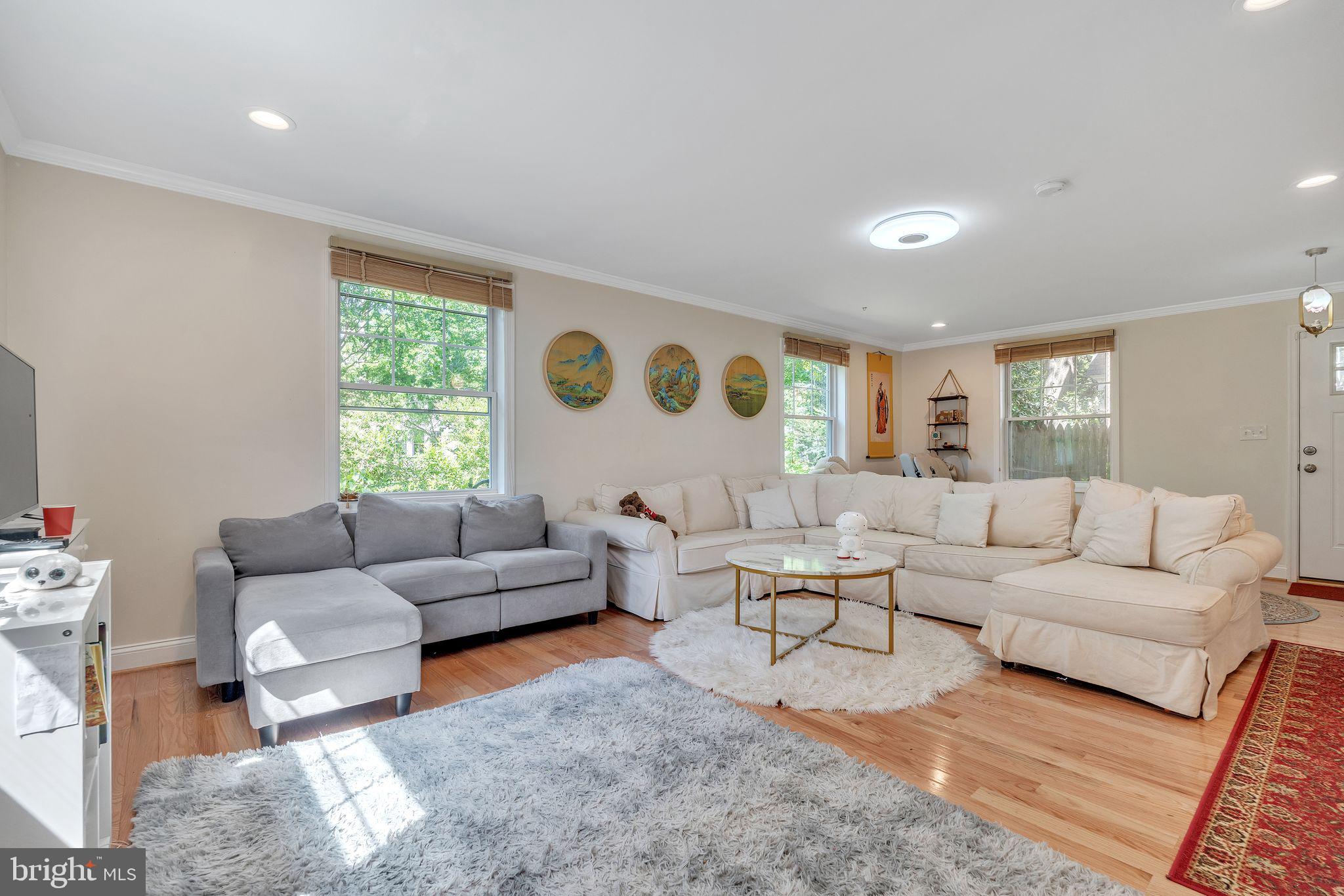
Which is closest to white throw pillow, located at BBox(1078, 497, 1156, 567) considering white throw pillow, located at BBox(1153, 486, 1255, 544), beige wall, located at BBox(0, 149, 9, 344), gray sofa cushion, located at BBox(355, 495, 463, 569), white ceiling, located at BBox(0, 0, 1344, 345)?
white throw pillow, located at BBox(1153, 486, 1255, 544)

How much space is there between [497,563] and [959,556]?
111 inches

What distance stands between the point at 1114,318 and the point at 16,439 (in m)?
7.40

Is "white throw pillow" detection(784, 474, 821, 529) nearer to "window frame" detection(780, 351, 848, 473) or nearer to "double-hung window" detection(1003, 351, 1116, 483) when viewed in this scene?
"window frame" detection(780, 351, 848, 473)

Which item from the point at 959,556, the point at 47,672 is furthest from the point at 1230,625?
the point at 47,672

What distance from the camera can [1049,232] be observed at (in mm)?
3662

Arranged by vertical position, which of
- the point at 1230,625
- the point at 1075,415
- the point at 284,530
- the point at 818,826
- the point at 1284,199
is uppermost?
the point at 1284,199

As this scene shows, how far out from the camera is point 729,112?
2416 millimetres

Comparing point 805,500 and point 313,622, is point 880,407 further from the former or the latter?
point 313,622

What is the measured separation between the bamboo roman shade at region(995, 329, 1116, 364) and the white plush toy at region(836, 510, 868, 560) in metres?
4.05

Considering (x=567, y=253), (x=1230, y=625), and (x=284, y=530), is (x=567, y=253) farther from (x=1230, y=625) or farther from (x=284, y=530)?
(x=1230, y=625)

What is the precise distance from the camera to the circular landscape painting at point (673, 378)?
5.04m

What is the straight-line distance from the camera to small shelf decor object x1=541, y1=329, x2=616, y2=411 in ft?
14.5

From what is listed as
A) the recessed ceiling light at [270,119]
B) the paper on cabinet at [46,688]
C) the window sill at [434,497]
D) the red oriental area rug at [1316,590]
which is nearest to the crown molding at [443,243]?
the recessed ceiling light at [270,119]

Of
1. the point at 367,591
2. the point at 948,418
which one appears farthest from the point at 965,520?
the point at 367,591
